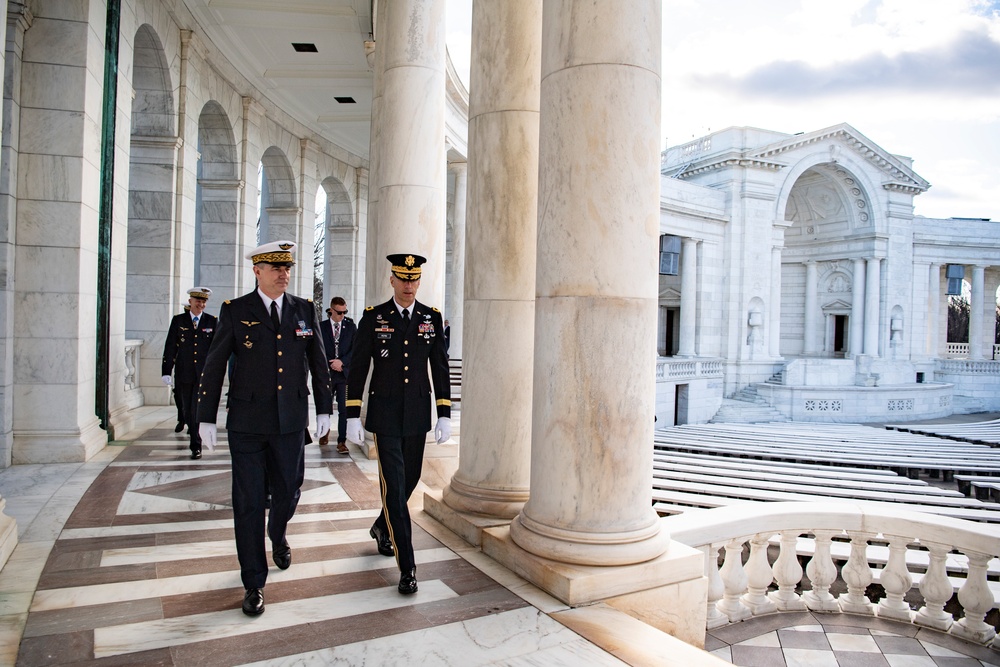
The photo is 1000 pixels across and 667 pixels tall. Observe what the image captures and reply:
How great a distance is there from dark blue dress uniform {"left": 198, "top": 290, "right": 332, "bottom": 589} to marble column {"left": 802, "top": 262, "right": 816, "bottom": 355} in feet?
191

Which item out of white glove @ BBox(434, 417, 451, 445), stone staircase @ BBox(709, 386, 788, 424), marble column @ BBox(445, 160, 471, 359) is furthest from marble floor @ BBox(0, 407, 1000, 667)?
stone staircase @ BBox(709, 386, 788, 424)

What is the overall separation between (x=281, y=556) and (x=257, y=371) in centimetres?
171

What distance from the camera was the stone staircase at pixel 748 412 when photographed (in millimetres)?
41344

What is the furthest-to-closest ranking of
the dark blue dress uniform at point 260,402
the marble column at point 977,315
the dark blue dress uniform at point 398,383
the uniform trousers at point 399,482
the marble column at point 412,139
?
the marble column at point 977,315
the marble column at point 412,139
the dark blue dress uniform at point 398,383
the uniform trousers at point 399,482
the dark blue dress uniform at point 260,402

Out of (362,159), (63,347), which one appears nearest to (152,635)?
(63,347)

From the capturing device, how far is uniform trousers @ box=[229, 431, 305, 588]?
5332mm

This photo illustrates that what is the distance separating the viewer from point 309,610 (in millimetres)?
5312

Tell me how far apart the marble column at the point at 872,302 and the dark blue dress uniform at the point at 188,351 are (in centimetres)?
5328

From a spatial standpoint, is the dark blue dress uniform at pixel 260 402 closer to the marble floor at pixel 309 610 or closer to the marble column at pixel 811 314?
the marble floor at pixel 309 610

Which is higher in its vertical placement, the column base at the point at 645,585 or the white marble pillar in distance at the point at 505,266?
the white marble pillar in distance at the point at 505,266

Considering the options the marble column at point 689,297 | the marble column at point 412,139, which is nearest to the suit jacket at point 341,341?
the marble column at point 412,139

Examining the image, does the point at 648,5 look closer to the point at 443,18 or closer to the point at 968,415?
the point at 443,18

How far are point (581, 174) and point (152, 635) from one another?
4629mm

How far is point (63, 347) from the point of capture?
35.6 ft
